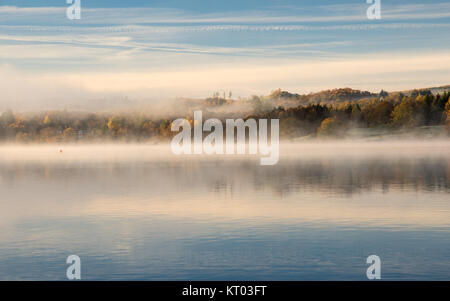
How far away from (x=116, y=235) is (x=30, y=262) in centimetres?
849

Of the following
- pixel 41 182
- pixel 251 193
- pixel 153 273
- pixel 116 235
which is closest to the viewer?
pixel 153 273

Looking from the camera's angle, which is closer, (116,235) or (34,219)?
(116,235)

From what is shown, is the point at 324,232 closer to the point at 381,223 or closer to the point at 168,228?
the point at 381,223

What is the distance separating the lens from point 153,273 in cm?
3036

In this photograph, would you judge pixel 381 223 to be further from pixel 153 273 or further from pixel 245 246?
pixel 153 273

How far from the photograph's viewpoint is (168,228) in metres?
43.4

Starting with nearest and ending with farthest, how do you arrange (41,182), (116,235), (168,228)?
(116,235)
(168,228)
(41,182)

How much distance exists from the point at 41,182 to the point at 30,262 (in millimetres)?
58433
